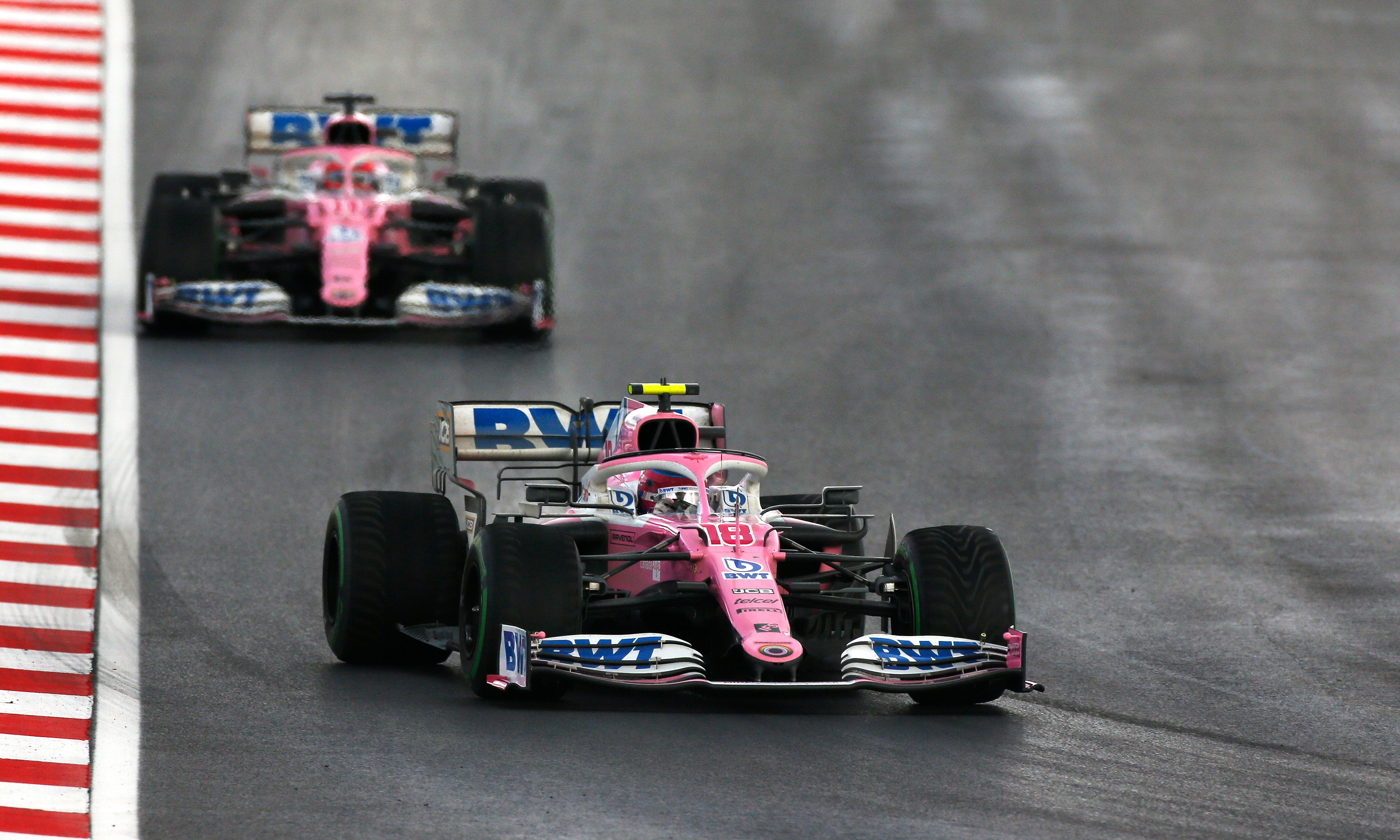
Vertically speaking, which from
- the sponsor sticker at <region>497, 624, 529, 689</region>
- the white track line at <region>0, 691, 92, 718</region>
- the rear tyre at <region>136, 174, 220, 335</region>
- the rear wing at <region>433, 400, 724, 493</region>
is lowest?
the white track line at <region>0, 691, 92, 718</region>

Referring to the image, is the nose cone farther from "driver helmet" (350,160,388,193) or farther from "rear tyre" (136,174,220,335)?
"driver helmet" (350,160,388,193)

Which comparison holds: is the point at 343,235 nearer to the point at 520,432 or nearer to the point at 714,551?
the point at 520,432

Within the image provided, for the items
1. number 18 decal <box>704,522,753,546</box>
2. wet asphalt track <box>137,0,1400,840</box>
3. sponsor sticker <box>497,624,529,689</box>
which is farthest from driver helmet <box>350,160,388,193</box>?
sponsor sticker <box>497,624,529,689</box>

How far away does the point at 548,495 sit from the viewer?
14.4 m

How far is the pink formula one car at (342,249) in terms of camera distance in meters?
23.8

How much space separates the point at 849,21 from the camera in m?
39.5

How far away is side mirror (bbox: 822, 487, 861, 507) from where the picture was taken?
14305 millimetres

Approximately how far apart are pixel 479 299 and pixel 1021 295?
272 inches

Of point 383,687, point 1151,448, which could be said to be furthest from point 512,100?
point 383,687

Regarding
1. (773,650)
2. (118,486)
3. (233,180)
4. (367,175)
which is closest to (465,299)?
(367,175)

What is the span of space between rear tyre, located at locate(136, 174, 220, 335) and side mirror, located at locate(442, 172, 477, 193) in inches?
122

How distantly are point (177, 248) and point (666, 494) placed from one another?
11.8 metres

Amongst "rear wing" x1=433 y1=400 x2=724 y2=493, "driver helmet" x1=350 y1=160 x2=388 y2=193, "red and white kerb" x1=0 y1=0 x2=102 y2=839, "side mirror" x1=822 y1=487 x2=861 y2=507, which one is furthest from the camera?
"driver helmet" x1=350 y1=160 x2=388 y2=193

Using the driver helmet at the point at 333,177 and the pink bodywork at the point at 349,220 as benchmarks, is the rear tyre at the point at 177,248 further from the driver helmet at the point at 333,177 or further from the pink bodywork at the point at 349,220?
the driver helmet at the point at 333,177
